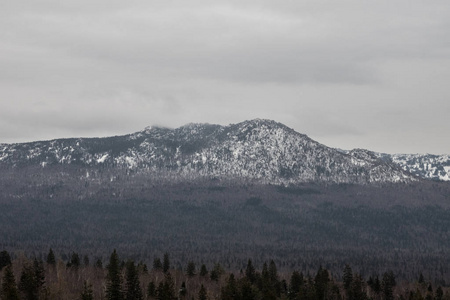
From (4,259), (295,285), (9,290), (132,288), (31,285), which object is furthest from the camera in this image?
(4,259)

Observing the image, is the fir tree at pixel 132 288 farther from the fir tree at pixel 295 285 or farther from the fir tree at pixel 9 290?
Result: the fir tree at pixel 295 285

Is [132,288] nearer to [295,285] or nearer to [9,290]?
[9,290]

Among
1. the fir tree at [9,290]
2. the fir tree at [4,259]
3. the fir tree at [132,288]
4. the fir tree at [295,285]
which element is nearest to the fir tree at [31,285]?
the fir tree at [9,290]

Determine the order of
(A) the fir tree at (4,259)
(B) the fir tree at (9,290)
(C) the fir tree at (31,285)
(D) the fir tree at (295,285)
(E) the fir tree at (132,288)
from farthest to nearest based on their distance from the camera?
(A) the fir tree at (4,259)
(D) the fir tree at (295,285)
(E) the fir tree at (132,288)
(C) the fir tree at (31,285)
(B) the fir tree at (9,290)

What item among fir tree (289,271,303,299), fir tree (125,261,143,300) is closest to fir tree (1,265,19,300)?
fir tree (125,261,143,300)

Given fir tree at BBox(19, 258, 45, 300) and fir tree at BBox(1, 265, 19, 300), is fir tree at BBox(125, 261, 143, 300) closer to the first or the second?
fir tree at BBox(19, 258, 45, 300)

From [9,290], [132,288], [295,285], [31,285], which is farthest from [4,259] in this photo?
[295,285]

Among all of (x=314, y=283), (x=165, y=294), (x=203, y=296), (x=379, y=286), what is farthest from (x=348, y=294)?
(x=165, y=294)

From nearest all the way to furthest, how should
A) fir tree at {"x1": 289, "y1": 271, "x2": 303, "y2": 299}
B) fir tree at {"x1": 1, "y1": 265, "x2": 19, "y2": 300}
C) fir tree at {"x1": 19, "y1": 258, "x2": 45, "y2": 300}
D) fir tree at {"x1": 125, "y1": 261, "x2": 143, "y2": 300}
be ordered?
fir tree at {"x1": 1, "y1": 265, "x2": 19, "y2": 300} → fir tree at {"x1": 19, "y1": 258, "x2": 45, "y2": 300} → fir tree at {"x1": 125, "y1": 261, "x2": 143, "y2": 300} → fir tree at {"x1": 289, "y1": 271, "x2": 303, "y2": 299}

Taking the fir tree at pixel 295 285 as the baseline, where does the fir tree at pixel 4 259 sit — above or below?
above

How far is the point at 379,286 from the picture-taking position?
630 feet

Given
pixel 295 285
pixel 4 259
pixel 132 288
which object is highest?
pixel 4 259

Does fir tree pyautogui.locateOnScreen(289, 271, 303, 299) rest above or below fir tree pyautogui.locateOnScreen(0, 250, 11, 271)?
below

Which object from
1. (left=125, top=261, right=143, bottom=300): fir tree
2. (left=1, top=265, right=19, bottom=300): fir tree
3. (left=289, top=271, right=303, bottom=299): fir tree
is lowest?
(left=289, top=271, right=303, bottom=299): fir tree
